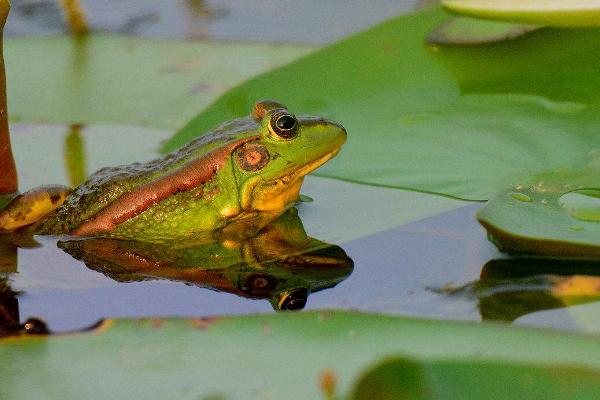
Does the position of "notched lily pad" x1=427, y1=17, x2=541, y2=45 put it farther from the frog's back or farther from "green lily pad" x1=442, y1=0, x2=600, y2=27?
the frog's back

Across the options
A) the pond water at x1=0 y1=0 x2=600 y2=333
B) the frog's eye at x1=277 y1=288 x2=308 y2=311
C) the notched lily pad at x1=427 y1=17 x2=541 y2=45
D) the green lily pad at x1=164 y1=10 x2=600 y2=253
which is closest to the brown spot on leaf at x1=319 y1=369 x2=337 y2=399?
the pond water at x1=0 y1=0 x2=600 y2=333

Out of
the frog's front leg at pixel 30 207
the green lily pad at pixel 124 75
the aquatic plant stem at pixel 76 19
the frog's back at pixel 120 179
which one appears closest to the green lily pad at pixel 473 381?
the frog's back at pixel 120 179

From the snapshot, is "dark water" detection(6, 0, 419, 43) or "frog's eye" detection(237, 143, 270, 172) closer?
"frog's eye" detection(237, 143, 270, 172)

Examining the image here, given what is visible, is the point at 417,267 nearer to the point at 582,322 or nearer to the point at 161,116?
the point at 582,322

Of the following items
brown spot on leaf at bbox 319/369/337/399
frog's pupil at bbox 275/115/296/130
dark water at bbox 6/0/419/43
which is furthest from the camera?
dark water at bbox 6/0/419/43

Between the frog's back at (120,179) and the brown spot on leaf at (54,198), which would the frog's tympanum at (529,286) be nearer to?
the frog's back at (120,179)
